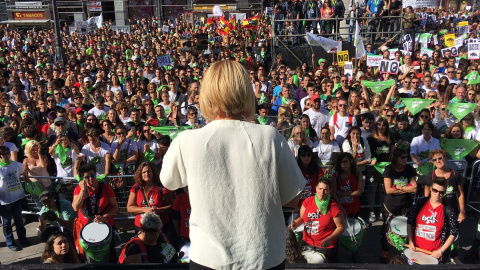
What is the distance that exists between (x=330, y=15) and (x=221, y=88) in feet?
51.7

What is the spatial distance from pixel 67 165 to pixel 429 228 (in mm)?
4803

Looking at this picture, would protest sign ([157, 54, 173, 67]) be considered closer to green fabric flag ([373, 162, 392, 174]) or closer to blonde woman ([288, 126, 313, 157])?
blonde woman ([288, 126, 313, 157])

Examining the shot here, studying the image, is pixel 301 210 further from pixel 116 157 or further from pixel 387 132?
pixel 116 157

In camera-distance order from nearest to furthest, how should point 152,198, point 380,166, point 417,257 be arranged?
point 417,257
point 152,198
point 380,166

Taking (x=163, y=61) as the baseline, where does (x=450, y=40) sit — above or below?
above

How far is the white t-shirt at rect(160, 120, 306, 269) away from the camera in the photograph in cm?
155

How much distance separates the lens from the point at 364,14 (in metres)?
17.1

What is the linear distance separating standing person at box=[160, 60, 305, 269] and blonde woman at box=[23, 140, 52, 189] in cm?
523

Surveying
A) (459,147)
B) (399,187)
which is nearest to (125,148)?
(399,187)

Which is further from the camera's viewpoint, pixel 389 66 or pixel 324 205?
pixel 389 66

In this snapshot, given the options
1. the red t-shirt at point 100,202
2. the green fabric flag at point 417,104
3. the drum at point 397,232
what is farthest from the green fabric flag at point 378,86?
the red t-shirt at point 100,202

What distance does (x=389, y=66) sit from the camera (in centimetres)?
1082

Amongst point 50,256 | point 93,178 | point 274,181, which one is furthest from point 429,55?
point 274,181

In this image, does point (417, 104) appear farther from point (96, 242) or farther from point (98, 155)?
point (96, 242)
